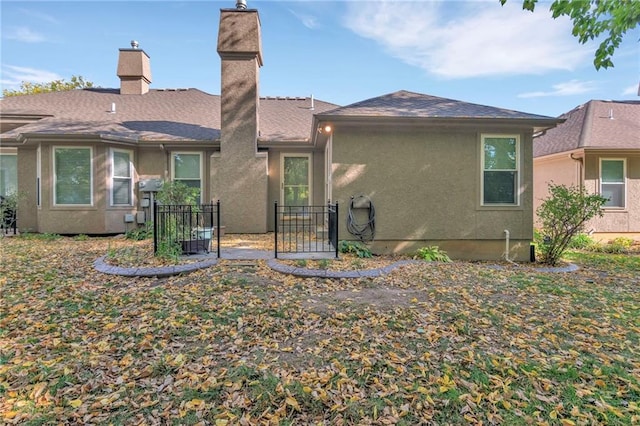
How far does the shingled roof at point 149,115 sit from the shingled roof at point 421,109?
11.3 feet

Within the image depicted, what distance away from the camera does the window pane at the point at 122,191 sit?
10078mm

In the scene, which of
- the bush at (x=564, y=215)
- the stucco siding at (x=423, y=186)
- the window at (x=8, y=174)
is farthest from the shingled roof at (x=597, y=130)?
the window at (x=8, y=174)

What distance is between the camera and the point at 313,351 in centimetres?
302

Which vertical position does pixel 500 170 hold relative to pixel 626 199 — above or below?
above

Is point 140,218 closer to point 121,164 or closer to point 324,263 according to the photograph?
point 121,164

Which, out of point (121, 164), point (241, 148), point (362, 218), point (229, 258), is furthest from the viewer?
point (121, 164)

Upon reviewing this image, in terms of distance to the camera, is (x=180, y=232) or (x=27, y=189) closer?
(x=180, y=232)

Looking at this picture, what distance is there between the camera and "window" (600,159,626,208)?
1102cm

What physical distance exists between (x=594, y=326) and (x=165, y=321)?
475cm

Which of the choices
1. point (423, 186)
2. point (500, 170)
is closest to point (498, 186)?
point (500, 170)

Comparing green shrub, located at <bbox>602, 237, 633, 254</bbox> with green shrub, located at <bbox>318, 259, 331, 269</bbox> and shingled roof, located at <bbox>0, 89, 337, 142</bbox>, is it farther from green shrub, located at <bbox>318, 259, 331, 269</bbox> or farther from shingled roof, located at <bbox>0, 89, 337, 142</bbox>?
shingled roof, located at <bbox>0, 89, 337, 142</bbox>

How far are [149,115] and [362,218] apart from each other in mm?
9555

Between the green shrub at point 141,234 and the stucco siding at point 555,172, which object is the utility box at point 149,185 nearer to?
the green shrub at point 141,234

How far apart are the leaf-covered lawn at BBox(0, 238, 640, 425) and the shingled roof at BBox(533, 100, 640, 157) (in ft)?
26.7
